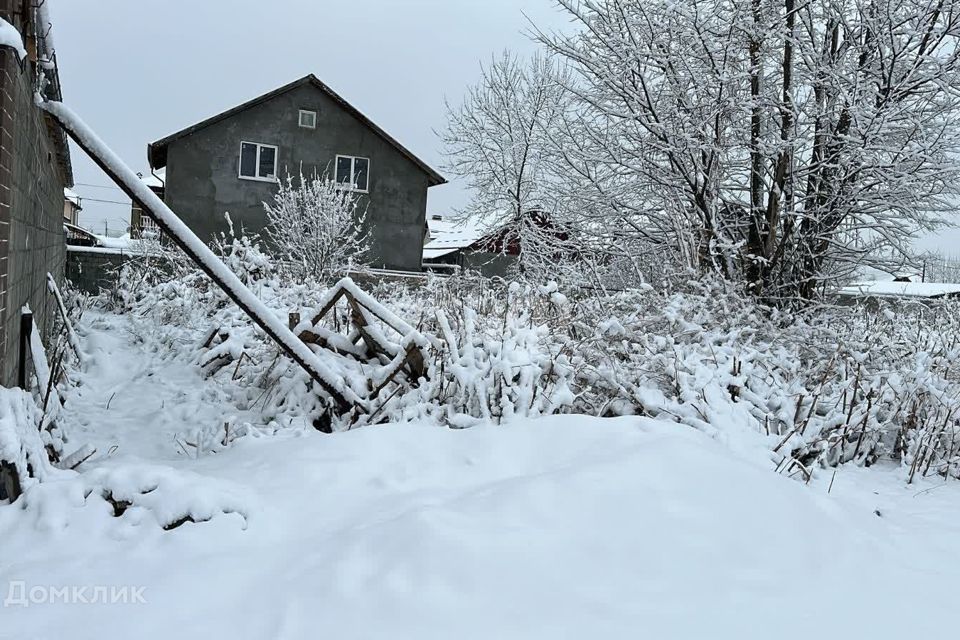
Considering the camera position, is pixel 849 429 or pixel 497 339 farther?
pixel 497 339

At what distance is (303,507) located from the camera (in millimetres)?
3104

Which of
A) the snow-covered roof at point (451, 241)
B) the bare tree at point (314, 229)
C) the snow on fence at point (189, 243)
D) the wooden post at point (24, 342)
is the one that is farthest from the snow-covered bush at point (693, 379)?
the snow-covered roof at point (451, 241)

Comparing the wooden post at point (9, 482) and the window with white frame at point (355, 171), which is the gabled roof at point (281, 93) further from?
the wooden post at point (9, 482)

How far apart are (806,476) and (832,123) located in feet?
16.6

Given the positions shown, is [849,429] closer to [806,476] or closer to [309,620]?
[806,476]

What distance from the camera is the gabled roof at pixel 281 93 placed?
19828mm

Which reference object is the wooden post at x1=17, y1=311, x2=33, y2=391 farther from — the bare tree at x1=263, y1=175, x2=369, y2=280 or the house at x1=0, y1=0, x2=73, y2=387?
the bare tree at x1=263, y1=175, x2=369, y2=280

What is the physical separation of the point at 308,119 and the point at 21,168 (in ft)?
61.9

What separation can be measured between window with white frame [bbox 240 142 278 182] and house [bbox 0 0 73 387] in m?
15.9

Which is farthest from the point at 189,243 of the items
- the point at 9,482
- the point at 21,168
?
the point at 9,482

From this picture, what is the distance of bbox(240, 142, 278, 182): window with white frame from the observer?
68.8 ft

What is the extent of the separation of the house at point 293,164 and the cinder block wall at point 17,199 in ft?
49.9

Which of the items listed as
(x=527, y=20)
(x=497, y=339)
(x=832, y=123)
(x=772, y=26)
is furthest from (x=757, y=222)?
(x=497, y=339)

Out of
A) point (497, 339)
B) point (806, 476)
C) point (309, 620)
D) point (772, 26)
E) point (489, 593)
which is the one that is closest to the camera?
point (309, 620)
